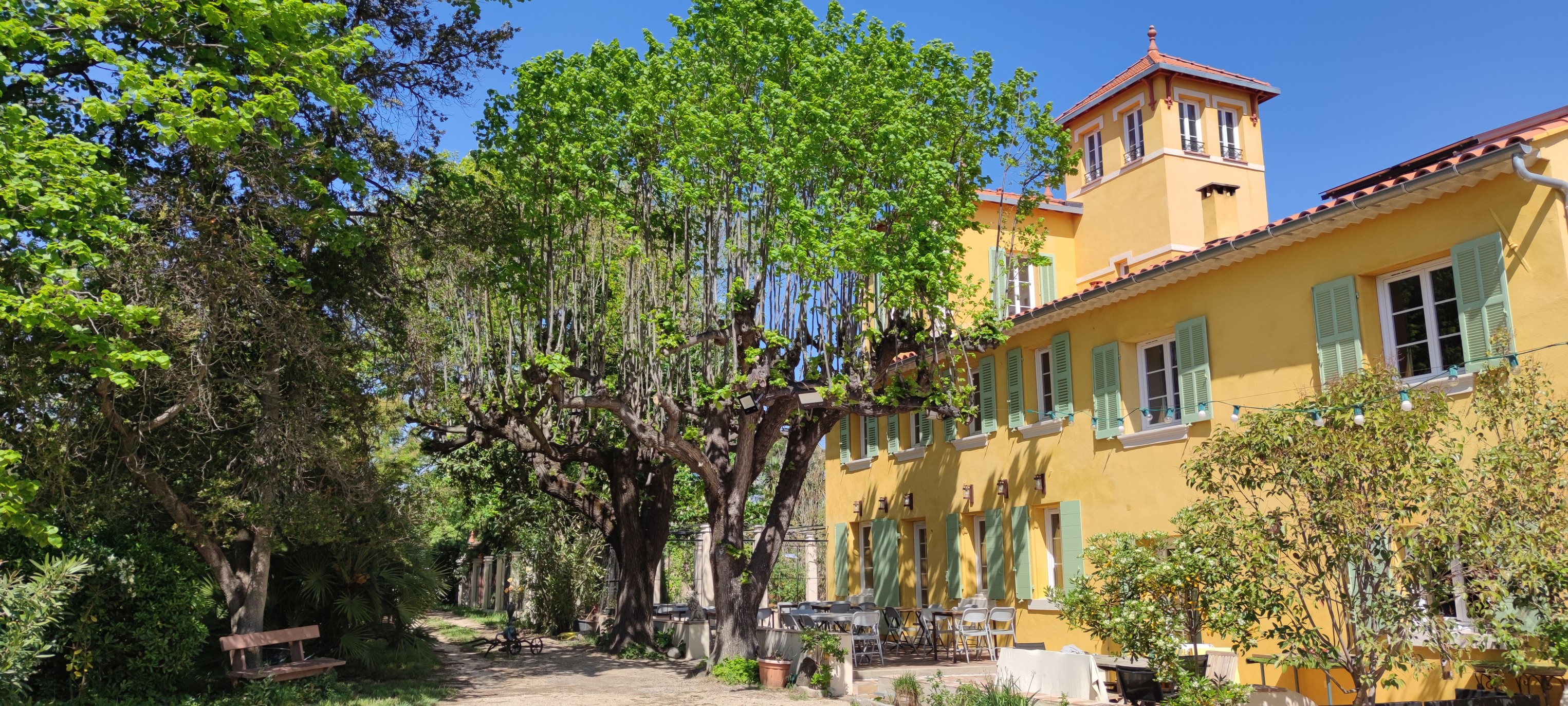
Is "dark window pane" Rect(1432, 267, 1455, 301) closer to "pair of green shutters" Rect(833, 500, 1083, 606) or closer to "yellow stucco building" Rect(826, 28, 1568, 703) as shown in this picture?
"yellow stucco building" Rect(826, 28, 1568, 703)

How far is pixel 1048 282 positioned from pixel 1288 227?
26.8 feet

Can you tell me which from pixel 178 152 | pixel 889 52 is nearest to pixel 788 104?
pixel 889 52

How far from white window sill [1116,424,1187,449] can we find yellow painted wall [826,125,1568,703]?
92mm

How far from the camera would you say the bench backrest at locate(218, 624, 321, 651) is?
1103 cm

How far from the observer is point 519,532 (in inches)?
966

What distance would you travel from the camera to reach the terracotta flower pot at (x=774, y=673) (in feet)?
42.5

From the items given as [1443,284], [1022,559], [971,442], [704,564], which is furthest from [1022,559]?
[704,564]

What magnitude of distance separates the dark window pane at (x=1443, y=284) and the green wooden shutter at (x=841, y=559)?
12.1 m

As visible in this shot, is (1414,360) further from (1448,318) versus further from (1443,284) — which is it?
(1443,284)

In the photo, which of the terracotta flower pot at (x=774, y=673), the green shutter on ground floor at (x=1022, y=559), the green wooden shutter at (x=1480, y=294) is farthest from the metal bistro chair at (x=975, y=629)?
the green wooden shutter at (x=1480, y=294)

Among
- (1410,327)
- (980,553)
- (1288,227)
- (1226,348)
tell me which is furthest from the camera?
(980,553)

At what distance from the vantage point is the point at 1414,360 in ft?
33.9

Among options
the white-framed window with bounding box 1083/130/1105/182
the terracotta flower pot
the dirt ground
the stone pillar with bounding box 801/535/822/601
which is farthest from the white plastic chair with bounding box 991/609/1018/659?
the white-framed window with bounding box 1083/130/1105/182

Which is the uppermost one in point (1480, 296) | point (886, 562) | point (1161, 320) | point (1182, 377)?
point (1161, 320)
